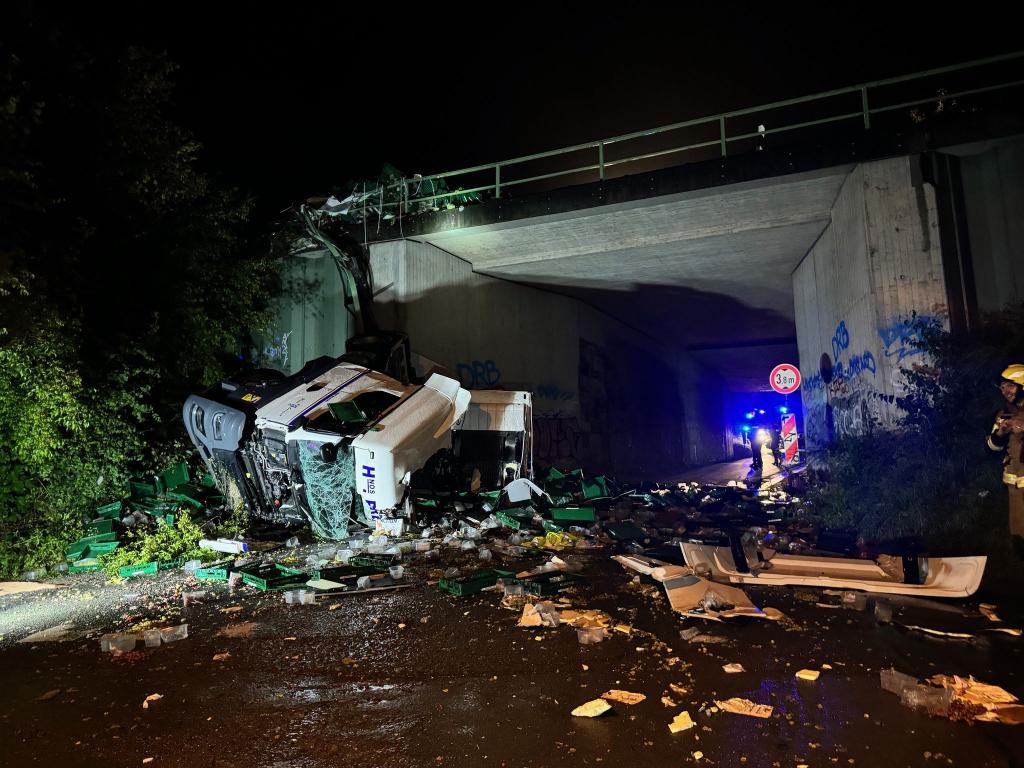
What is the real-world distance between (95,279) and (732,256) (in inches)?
459

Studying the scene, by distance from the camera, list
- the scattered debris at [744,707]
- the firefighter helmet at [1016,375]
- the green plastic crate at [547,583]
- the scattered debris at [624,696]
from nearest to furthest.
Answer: the scattered debris at [744,707], the scattered debris at [624,696], the green plastic crate at [547,583], the firefighter helmet at [1016,375]

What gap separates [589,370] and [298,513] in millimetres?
11541

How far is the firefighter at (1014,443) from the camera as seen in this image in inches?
187

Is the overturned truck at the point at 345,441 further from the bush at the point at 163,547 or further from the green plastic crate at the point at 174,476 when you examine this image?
the green plastic crate at the point at 174,476

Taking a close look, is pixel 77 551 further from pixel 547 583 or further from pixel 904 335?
pixel 904 335

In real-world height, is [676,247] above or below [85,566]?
above

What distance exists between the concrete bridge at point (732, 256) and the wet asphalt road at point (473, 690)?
576cm

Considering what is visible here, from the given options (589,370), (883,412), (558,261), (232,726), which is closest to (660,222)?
(558,261)

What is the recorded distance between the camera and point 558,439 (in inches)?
578

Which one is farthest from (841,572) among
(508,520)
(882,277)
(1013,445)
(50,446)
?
(50,446)

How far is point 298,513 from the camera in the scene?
22.1 ft

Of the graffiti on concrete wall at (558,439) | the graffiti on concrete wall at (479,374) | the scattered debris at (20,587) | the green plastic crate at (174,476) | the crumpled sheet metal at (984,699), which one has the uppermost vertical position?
the graffiti on concrete wall at (479,374)

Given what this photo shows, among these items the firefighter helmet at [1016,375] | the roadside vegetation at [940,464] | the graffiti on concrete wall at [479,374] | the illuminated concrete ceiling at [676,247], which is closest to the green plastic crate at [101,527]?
the graffiti on concrete wall at [479,374]

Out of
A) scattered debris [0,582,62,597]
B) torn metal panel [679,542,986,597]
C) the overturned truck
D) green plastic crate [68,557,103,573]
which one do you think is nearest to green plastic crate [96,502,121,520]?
→ the overturned truck
